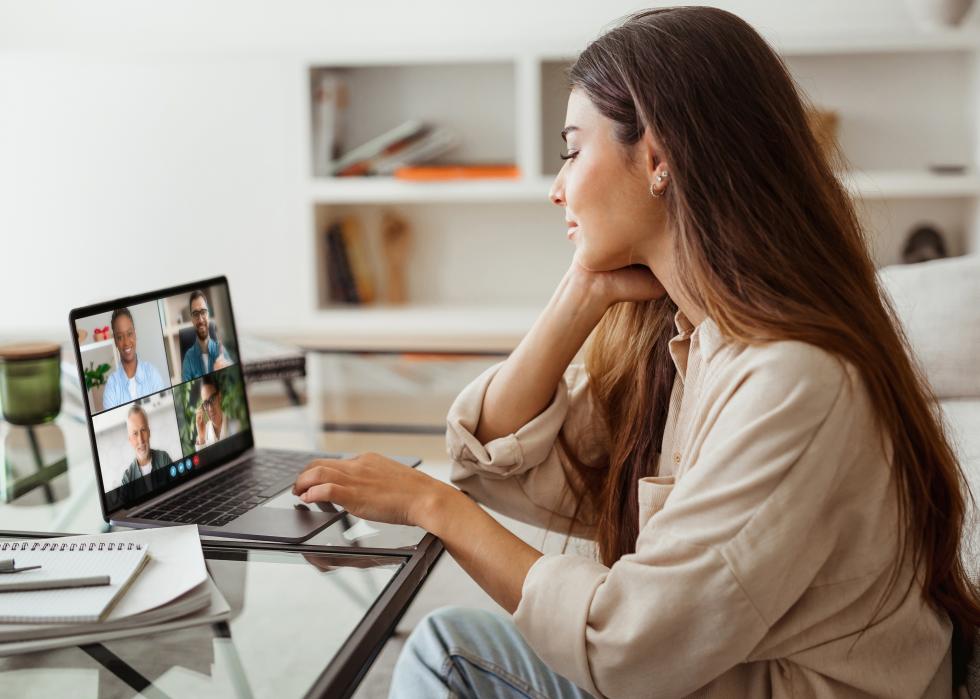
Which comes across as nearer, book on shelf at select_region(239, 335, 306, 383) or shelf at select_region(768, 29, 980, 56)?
book on shelf at select_region(239, 335, 306, 383)

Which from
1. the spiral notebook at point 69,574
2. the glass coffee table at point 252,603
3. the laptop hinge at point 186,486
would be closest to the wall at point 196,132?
the glass coffee table at point 252,603

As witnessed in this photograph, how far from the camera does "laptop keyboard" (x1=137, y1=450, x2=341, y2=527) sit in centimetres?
105

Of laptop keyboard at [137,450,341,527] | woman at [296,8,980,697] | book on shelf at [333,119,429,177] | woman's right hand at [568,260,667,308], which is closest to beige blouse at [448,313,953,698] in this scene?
woman at [296,8,980,697]

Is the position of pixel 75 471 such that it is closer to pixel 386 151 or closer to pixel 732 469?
pixel 732 469

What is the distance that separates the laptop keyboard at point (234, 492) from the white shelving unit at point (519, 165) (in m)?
1.57

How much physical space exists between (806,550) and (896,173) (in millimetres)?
2456

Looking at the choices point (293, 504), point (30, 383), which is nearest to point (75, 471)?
point (30, 383)

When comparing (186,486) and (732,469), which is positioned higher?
(732,469)

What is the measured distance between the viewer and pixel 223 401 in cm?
125

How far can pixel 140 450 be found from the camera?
1088 mm

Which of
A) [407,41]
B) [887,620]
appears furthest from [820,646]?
[407,41]

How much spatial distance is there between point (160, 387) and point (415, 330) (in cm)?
181

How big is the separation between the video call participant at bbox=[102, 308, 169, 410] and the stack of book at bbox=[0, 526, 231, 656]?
190 millimetres

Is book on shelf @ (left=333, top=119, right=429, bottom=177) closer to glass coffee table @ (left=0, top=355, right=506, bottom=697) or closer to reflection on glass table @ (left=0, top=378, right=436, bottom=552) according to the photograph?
reflection on glass table @ (left=0, top=378, right=436, bottom=552)
